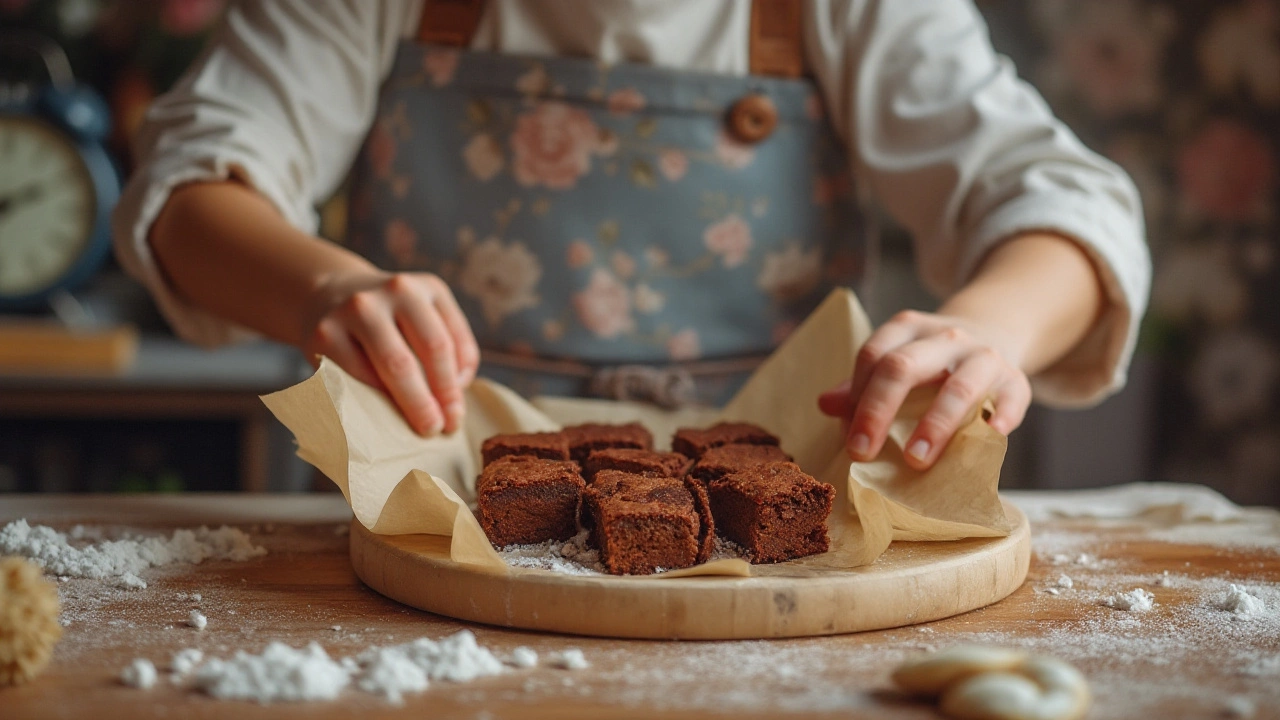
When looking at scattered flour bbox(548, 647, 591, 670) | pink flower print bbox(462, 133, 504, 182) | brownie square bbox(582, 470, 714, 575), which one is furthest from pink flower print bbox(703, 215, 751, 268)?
scattered flour bbox(548, 647, 591, 670)

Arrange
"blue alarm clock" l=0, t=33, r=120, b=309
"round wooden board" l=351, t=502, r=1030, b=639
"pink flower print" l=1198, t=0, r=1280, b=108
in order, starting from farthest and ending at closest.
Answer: "pink flower print" l=1198, t=0, r=1280, b=108
"blue alarm clock" l=0, t=33, r=120, b=309
"round wooden board" l=351, t=502, r=1030, b=639

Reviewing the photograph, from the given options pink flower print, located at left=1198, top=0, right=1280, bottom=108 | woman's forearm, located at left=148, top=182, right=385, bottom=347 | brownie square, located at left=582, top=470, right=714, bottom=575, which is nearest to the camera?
brownie square, located at left=582, top=470, right=714, bottom=575

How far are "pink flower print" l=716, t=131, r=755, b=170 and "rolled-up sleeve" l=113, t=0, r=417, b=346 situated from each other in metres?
0.54

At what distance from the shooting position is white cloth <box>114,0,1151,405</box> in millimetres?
1622

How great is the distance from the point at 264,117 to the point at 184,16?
72.7 inches

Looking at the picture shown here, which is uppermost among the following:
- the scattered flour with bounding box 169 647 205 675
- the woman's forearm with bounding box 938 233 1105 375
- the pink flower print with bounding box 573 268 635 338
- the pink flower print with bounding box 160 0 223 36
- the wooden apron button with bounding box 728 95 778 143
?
the pink flower print with bounding box 160 0 223 36

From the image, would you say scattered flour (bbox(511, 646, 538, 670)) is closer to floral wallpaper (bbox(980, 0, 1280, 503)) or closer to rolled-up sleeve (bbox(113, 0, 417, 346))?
rolled-up sleeve (bbox(113, 0, 417, 346))

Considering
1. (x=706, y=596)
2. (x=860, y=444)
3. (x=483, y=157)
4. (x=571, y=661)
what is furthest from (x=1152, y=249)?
(x=571, y=661)

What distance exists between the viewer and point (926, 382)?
4.31 feet

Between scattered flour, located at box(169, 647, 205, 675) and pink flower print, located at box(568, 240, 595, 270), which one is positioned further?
pink flower print, located at box(568, 240, 595, 270)

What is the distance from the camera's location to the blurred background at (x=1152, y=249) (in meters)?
2.87

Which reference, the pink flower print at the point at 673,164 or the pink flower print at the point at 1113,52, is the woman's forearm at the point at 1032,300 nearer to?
the pink flower print at the point at 673,164

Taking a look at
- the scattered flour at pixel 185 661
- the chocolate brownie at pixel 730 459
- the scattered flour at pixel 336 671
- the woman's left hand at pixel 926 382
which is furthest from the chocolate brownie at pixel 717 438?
the scattered flour at pixel 185 661

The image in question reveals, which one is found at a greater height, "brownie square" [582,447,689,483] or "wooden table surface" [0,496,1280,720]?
"brownie square" [582,447,689,483]
